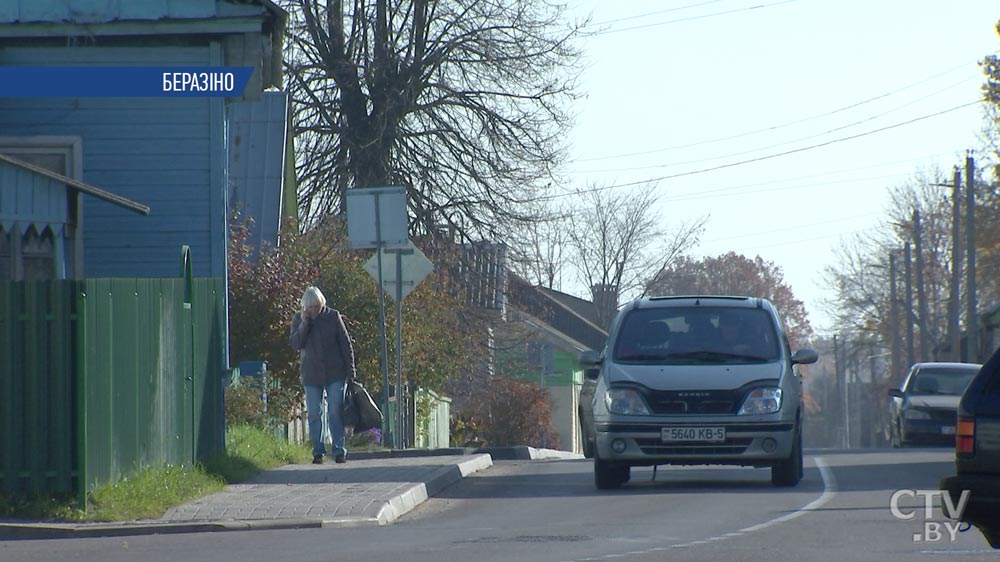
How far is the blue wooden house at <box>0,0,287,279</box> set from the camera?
1811 centimetres

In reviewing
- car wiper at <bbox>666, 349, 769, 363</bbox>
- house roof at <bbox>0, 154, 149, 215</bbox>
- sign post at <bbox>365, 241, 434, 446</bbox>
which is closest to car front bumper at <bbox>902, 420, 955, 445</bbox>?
sign post at <bbox>365, 241, 434, 446</bbox>

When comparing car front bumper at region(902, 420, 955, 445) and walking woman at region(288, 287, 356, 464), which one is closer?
walking woman at region(288, 287, 356, 464)

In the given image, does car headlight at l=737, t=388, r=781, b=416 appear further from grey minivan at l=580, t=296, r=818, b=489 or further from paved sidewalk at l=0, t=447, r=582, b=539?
paved sidewalk at l=0, t=447, r=582, b=539

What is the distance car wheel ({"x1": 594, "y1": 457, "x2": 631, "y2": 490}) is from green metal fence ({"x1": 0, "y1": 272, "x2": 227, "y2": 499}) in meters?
3.98

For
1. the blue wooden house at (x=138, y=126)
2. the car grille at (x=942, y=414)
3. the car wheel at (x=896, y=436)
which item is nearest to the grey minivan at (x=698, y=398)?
the blue wooden house at (x=138, y=126)

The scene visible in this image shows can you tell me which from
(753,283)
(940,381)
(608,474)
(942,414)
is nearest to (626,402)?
(608,474)

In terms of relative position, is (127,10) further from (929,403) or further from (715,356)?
(929,403)

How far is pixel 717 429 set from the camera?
13711 mm

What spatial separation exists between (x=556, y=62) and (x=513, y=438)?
18.3 m

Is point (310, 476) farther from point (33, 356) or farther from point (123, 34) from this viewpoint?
point (123, 34)

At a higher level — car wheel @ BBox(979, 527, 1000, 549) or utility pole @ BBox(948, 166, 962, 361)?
utility pole @ BBox(948, 166, 962, 361)

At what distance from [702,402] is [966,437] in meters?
5.65

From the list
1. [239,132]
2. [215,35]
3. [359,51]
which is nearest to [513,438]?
[359,51]

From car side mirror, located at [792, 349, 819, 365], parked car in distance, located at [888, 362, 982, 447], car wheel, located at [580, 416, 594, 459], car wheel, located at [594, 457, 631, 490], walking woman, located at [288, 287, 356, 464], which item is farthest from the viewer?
parked car in distance, located at [888, 362, 982, 447]
